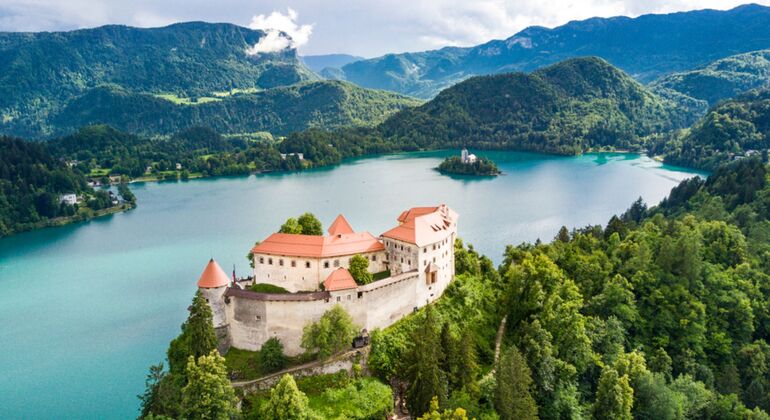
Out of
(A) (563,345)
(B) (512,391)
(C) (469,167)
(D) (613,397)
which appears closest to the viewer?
(B) (512,391)

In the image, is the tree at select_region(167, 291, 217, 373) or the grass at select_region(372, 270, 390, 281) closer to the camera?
the tree at select_region(167, 291, 217, 373)

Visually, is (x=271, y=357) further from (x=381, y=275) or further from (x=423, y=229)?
(x=423, y=229)

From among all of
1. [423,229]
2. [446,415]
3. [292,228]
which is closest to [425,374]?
[446,415]

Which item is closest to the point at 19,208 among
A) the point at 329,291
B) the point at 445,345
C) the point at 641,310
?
the point at 329,291

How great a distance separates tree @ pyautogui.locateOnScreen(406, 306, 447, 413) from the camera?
112 ft

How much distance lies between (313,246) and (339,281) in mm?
3774

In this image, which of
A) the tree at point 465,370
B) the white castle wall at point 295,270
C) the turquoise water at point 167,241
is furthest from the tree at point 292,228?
the tree at point 465,370

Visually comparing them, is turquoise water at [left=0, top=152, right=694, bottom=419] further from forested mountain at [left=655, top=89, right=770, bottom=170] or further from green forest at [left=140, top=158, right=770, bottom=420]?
green forest at [left=140, top=158, right=770, bottom=420]

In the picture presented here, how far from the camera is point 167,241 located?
8438cm

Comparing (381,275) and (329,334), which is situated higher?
(381,275)

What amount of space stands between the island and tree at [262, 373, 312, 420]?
372ft

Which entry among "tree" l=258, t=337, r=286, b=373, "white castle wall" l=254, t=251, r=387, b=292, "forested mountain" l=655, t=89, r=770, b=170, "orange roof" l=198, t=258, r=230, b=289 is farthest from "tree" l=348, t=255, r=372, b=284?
"forested mountain" l=655, t=89, r=770, b=170

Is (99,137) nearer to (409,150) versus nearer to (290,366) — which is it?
(409,150)

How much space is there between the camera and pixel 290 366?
3797 centimetres
